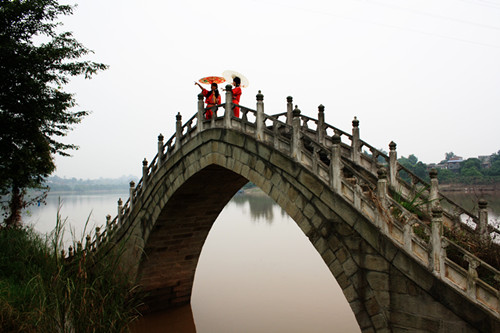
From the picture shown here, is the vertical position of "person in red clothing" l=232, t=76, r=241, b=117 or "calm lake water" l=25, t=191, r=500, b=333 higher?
"person in red clothing" l=232, t=76, r=241, b=117

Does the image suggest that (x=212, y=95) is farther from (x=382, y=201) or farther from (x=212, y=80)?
(x=382, y=201)

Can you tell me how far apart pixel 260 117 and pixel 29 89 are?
856 cm

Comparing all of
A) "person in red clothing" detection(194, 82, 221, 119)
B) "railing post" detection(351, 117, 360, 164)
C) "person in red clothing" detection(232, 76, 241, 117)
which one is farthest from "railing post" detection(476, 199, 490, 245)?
"person in red clothing" detection(194, 82, 221, 119)

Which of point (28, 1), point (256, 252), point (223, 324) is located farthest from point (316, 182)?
point (256, 252)

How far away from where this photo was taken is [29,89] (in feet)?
38.6

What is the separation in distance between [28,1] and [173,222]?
28.5ft

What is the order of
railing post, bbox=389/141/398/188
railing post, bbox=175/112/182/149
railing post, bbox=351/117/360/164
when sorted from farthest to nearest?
railing post, bbox=175/112/182/149, railing post, bbox=351/117/360/164, railing post, bbox=389/141/398/188

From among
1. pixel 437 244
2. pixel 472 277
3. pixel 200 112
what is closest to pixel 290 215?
pixel 437 244

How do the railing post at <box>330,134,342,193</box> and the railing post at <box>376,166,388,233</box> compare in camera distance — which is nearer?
the railing post at <box>376,166,388,233</box>

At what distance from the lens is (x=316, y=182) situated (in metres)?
6.31

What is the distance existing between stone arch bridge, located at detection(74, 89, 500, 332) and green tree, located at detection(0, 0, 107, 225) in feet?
13.4

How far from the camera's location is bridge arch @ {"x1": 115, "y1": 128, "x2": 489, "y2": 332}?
4922 mm

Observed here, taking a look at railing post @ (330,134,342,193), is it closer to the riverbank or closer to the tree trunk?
the tree trunk

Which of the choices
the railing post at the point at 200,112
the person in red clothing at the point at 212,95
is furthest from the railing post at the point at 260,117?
the person in red clothing at the point at 212,95
